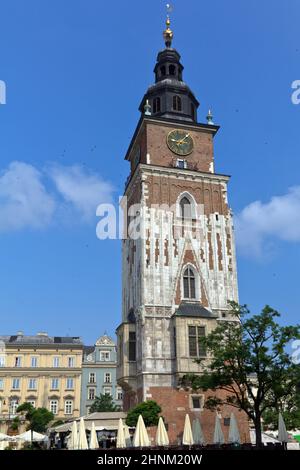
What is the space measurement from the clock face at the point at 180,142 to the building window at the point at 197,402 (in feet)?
69.7

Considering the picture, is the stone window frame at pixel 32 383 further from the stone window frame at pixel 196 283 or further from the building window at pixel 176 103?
the building window at pixel 176 103

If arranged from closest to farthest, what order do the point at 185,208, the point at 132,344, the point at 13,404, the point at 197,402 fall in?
the point at 197,402 < the point at 132,344 < the point at 185,208 < the point at 13,404

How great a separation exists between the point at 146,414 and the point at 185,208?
17953 millimetres

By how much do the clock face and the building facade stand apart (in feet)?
143

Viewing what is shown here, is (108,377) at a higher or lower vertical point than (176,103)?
lower

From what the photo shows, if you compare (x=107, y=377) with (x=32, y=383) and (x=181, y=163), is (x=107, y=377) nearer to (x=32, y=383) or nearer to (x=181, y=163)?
(x=32, y=383)

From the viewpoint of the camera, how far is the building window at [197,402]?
3484cm

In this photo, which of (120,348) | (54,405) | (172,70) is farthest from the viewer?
(54,405)

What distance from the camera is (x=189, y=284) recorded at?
39.1 meters

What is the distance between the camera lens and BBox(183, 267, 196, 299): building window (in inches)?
1528

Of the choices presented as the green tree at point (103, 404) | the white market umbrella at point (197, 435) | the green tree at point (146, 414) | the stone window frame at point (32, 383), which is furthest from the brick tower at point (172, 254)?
the stone window frame at point (32, 383)

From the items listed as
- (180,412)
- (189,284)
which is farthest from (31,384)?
(180,412)

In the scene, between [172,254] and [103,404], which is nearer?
[172,254]
